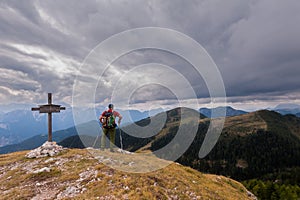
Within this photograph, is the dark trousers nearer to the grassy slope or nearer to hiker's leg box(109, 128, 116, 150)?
hiker's leg box(109, 128, 116, 150)

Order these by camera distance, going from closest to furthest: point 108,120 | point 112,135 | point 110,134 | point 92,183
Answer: point 92,183 → point 108,120 → point 110,134 → point 112,135

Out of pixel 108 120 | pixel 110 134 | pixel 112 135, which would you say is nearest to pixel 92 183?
pixel 110 134

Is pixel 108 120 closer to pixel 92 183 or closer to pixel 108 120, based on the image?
Answer: pixel 108 120

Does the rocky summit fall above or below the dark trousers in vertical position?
below

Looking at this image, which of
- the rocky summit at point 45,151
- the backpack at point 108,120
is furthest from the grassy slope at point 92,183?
the backpack at point 108,120

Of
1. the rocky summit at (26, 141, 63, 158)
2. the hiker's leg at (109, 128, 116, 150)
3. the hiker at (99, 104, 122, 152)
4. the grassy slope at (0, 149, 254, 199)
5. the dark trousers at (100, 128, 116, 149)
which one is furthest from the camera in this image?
the hiker's leg at (109, 128, 116, 150)

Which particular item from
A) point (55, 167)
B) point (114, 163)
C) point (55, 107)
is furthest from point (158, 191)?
point (55, 107)

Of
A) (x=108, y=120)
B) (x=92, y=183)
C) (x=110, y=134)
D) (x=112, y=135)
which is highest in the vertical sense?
(x=108, y=120)

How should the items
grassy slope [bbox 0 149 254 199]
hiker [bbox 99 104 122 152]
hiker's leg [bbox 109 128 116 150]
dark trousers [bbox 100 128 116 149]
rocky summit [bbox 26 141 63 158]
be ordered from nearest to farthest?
grassy slope [bbox 0 149 254 199]
rocky summit [bbox 26 141 63 158]
hiker [bbox 99 104 122 152]
dark trousers [bbox 100 128 116 149]
hiker's leg [bbox 109 128 116 150]

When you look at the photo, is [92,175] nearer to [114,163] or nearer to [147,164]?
[114,163]

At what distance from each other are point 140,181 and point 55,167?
8.39m

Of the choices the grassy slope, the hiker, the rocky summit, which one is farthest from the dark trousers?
the rocky summit

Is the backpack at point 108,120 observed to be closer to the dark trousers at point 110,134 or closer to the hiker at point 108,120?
the hiker at point 108,120

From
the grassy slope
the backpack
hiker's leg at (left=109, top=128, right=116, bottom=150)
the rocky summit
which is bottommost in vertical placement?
the grassy slope
